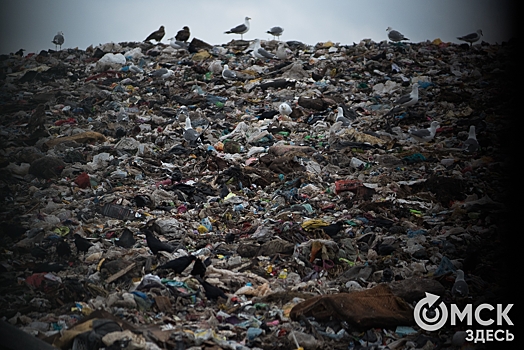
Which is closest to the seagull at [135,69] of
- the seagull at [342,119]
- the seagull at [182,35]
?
the seagull at [182,35]

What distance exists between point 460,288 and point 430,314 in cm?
36

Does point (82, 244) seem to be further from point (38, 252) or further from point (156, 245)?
point (156, 245)

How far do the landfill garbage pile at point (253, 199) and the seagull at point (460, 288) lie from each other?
2cm

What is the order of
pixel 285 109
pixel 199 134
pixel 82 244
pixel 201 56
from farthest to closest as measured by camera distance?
pixel 201 56 < pixel 285 109 < pixel 199 134 < pixel 82 244

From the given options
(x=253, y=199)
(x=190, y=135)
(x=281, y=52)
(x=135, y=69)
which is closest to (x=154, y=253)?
(x=253, y=199)

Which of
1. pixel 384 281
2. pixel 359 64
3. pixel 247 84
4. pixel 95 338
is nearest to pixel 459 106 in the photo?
pixel 359 64

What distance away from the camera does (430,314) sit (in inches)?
135

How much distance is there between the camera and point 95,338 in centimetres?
282

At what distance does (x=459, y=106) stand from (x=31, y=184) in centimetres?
592

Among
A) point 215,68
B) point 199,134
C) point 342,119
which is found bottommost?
point 199,134

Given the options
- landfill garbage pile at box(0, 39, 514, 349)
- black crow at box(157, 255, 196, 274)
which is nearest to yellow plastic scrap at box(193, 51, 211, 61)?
landfill garbage pile at box(0, 39, 514, 349)

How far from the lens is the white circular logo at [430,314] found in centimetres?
330

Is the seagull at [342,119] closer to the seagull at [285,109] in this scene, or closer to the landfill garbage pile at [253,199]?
the landfill garbage pile at [253,199]

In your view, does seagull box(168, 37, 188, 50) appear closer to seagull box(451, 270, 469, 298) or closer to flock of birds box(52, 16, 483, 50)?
flock of birds box(52, 16, 483, 50)
